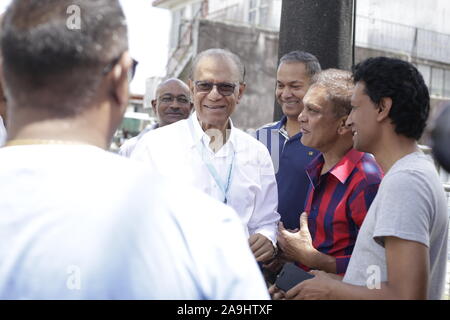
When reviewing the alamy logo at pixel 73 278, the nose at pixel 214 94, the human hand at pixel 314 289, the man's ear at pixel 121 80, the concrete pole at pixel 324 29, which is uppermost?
the concrete pole at pixel 324 29

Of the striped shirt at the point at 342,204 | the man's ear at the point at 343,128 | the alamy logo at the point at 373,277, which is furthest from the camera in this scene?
the man's ear at the point at 343,128

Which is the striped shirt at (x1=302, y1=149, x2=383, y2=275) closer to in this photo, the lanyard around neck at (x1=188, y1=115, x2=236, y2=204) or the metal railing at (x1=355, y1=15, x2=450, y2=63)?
the lanyard around neck at (x1=188, y1=115, x2=236, y2=204)

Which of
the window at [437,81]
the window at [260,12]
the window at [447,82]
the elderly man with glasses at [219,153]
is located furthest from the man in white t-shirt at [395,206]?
the window at [447,82]

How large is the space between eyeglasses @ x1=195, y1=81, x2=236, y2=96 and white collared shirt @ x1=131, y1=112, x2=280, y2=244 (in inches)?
8.4

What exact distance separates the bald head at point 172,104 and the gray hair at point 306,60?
1606 millimetres

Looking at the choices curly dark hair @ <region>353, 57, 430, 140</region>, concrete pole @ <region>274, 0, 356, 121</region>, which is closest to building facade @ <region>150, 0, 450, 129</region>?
concrete pole @ <region>274, 0, 356, 121</region>

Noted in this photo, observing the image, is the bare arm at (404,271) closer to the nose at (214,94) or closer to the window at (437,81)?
the nose at (214,94)

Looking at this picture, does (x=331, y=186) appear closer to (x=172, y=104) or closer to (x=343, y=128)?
(x=343, y=128)

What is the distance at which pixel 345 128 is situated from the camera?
11.0ft

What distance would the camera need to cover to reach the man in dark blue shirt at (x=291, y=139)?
3824mm

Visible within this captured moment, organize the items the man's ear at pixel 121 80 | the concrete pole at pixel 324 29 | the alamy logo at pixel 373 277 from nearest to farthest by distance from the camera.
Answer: the man's ear at pixel 121 80 < the alamy logo at pixel 373 277 < the concrete pole at pixel 324 29
